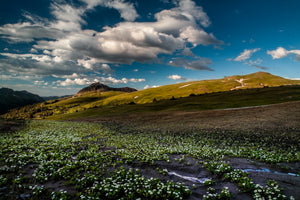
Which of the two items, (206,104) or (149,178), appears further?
(206,104)

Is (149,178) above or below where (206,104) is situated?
below

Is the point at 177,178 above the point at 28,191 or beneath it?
beneath

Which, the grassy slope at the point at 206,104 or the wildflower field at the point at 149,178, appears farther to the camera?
the grassy slope at the point at 206,104

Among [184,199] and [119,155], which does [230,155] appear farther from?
[119,155]

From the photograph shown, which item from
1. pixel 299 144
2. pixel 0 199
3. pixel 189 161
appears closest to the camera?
pixel 0 199

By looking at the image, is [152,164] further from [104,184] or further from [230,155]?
[230,155]

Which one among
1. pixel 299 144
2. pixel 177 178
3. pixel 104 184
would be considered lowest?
pixel 299 144

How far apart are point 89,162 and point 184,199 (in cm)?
1069

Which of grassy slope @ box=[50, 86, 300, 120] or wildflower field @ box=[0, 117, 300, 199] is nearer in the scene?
wildflower field @ box=[0, 117, 300, 199]

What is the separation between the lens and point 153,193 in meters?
10.1

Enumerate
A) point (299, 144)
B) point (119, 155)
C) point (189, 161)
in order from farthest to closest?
point (299, 144) → point (119, 155) → point (189, 161)

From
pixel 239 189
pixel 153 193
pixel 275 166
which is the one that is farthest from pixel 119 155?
pixel 275 166

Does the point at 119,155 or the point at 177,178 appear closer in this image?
the point at 177,178

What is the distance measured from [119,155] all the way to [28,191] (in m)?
9.84
